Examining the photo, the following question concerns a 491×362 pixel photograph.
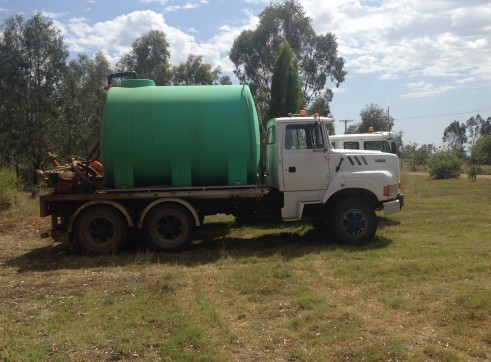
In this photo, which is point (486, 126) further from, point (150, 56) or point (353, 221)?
point (353, 221)

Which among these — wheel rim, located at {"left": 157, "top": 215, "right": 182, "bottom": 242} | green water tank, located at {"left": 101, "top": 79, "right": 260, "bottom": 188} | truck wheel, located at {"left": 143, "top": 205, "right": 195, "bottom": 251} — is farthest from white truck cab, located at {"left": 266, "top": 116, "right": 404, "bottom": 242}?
wheel rim, located at {"left": 157, "top": 215, "right": 182, "bottom": 242}

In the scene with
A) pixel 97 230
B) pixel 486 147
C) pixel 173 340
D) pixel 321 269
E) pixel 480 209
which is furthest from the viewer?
pixel 486 147

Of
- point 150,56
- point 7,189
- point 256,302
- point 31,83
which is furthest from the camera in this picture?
point 150,56

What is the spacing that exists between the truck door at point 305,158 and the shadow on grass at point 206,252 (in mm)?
1306

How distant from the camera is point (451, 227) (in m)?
11.6

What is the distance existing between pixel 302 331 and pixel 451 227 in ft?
25.9

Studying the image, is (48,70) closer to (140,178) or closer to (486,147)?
(140,178)

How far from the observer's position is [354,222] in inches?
378

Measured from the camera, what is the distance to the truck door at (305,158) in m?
9.48

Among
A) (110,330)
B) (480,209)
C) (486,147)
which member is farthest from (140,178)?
(486,147)

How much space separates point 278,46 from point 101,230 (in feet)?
102

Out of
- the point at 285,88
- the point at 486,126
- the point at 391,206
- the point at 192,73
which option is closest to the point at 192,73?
the point at 192,73

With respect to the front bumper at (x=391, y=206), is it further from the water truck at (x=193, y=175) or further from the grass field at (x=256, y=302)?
the grass field at (x=256, y=302)

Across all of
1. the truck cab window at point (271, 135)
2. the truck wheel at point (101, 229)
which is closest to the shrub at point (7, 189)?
the truck wheel at point (101, 229)
